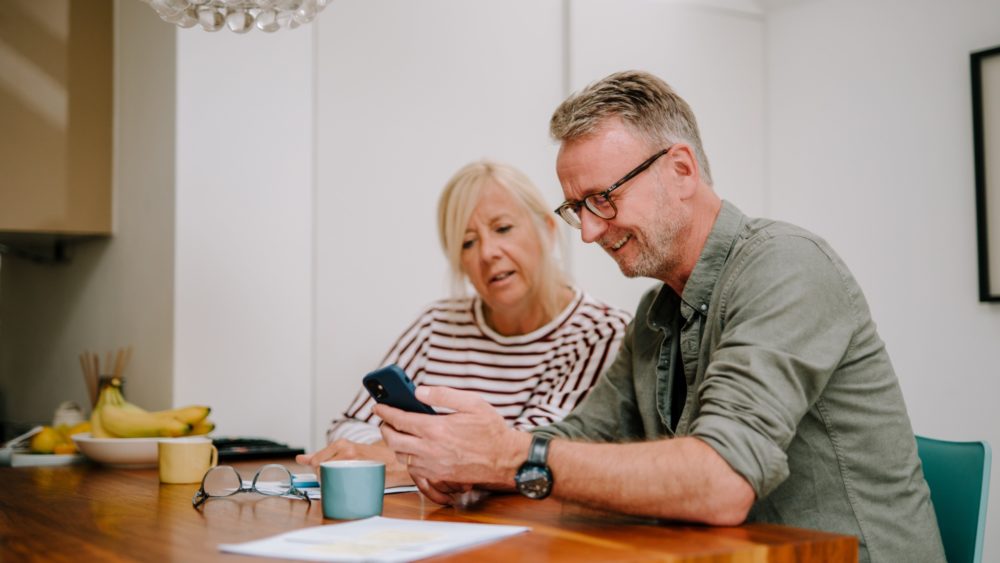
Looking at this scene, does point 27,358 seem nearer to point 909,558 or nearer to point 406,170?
point 406,170

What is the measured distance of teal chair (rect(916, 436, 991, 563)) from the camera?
4.70 ft

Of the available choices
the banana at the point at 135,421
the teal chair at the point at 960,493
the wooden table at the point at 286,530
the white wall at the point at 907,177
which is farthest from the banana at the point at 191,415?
the white wall at the point at 907,177

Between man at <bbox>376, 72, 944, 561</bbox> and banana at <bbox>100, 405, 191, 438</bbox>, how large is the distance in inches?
38.6

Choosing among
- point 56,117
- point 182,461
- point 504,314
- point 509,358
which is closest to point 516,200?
point 504,314

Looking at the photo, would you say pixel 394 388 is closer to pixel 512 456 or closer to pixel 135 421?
pixel 512 456

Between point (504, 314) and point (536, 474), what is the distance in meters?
1.22

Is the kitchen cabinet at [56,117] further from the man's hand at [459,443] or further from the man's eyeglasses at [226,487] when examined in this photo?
the man's hand at [459,443]

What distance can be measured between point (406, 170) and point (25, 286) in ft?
5.54

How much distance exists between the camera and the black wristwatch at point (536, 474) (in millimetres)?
1224

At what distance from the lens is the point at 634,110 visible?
1.53 meters

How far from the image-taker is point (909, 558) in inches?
52.5

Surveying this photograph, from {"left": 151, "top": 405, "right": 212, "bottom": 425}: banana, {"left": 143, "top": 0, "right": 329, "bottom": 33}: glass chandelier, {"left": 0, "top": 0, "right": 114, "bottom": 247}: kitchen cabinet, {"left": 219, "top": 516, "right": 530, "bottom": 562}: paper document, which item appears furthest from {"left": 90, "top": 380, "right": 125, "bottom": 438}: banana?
{"left": 219, "top": 516, "right": 530, "bottom": 562}: paper document

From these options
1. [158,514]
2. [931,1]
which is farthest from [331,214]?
[931,1]

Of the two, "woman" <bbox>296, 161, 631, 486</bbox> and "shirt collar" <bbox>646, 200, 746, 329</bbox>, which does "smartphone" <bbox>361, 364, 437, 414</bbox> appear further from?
"woman" <bbox>296, 161, 631, 486</bbox>
